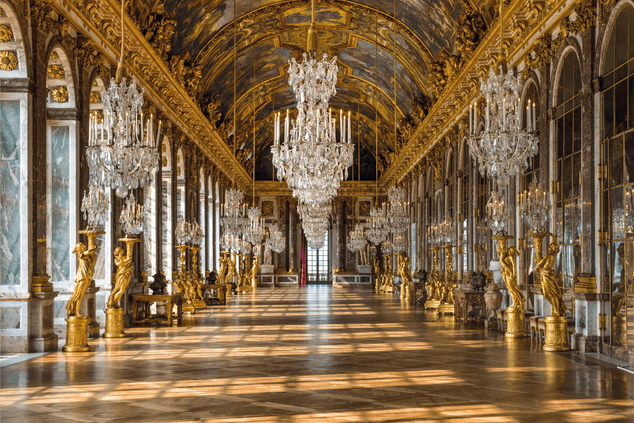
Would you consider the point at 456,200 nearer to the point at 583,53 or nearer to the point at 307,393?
the point at 583,53

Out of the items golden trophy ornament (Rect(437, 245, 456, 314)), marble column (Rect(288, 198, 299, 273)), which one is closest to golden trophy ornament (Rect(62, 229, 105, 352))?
golden trophy ornament (Rect(437, 245, 456, 314))

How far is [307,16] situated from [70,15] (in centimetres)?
1245

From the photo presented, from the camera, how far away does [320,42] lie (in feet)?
79.5

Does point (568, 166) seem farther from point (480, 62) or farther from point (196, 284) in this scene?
point (196, 284)

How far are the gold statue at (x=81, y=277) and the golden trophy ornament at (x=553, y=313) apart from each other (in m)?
6.83

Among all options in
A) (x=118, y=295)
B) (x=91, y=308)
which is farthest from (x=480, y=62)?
(x=91, y=308)

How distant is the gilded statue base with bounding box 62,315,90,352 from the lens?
9172 mm

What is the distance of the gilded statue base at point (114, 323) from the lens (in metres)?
11.0

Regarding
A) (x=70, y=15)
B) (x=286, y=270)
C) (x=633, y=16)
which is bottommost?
(x=286, y=270)

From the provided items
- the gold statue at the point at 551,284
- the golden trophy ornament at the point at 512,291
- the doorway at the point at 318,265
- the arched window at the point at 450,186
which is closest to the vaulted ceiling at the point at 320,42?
the arched window at the point at 450,186

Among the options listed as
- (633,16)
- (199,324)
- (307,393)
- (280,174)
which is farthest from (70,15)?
(633,16)

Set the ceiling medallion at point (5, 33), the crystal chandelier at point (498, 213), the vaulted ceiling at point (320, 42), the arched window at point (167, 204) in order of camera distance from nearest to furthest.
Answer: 1. the ceiling medallion at point (5, 33)
2. the crystal chandelier at point (498, 213)
3. the vaulted ceiling at point (320, 42)
4. the arched window at point (167, 204)

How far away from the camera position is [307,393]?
20.6ft

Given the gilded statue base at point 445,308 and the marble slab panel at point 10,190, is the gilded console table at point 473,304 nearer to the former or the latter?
the gilded statue base at point 445,308
